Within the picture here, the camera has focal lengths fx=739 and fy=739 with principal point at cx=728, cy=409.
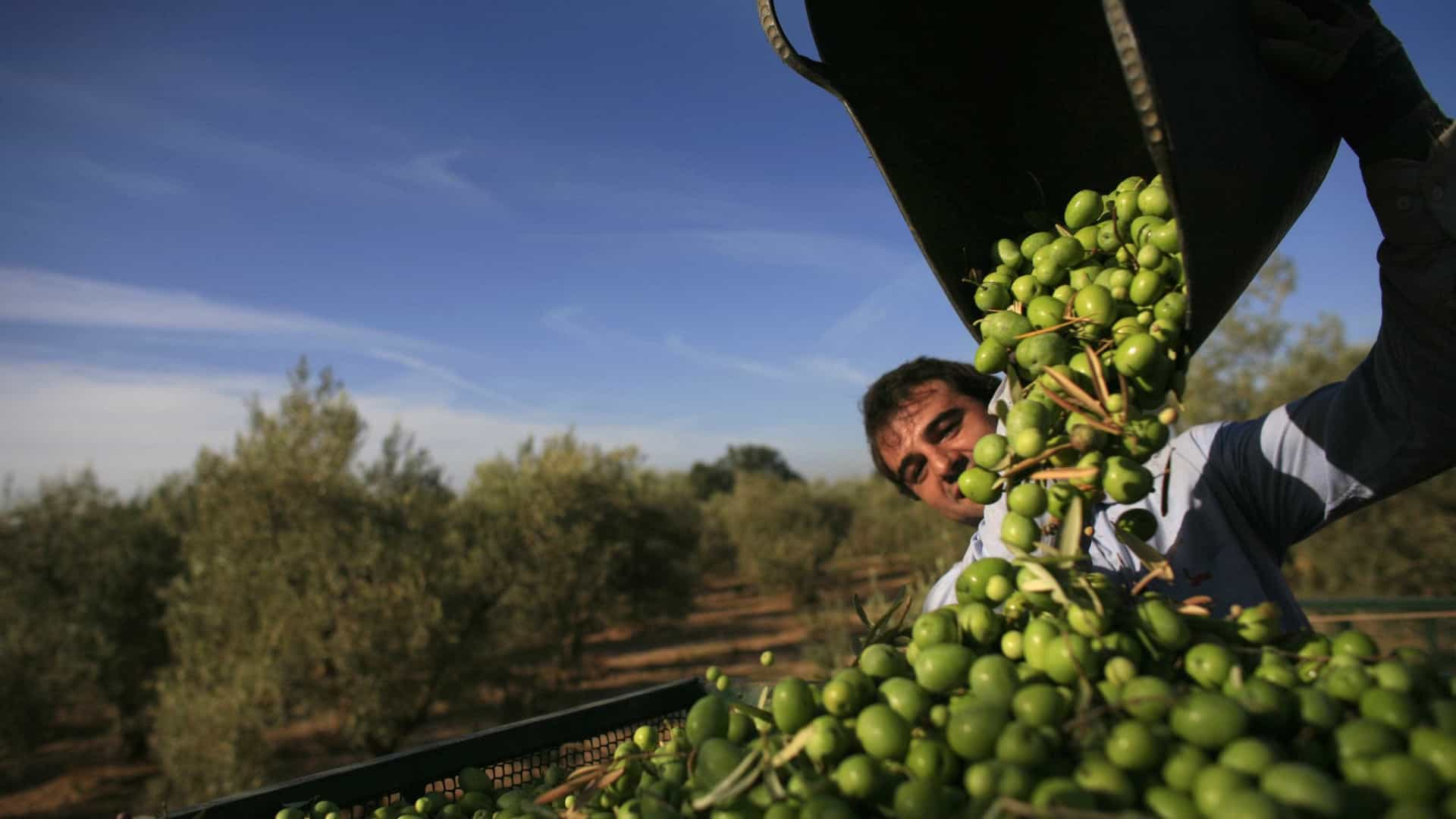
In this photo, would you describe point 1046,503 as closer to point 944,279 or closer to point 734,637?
point 944,279

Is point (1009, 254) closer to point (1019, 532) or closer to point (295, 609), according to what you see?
point (1019, 532)

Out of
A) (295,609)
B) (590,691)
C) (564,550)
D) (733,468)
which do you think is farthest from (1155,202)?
(733,468)

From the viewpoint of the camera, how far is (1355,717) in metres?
1.16

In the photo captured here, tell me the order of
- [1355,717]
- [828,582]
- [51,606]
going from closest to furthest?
[1355,717] < [51,606] < [828,582]

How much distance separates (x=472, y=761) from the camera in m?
2.29

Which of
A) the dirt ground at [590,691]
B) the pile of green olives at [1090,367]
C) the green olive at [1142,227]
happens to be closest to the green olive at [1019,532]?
the pile of green olives at [1090,367]

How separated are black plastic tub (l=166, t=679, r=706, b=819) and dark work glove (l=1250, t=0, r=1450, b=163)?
2.30 m

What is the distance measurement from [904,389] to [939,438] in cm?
29

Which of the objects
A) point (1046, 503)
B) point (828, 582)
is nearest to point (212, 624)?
point (1046, 503)

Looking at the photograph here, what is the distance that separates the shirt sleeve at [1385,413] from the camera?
1684 millimetres

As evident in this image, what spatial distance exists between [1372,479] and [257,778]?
12.7 metres

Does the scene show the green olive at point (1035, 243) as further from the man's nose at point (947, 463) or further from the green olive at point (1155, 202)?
the man's nose at point (947, 463)

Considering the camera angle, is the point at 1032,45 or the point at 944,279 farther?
the point at 1032,45

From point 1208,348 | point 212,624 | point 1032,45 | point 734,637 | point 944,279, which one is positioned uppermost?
point 1208,348
